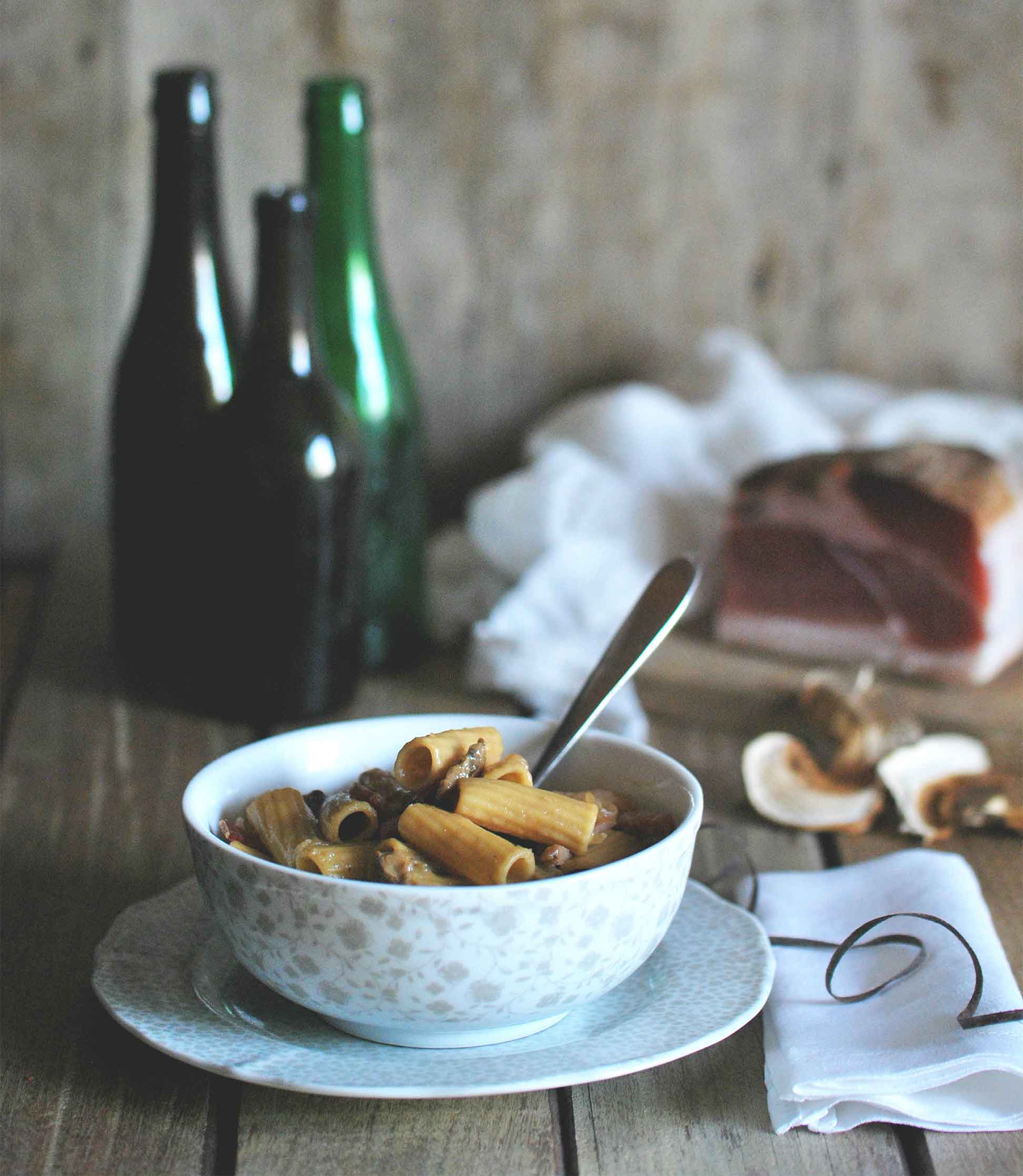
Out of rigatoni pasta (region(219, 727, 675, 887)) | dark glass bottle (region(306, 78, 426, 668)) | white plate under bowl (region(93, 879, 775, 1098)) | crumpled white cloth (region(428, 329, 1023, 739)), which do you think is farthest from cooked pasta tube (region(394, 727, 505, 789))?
dark glass bottle (region(306, 78, 426, 668))

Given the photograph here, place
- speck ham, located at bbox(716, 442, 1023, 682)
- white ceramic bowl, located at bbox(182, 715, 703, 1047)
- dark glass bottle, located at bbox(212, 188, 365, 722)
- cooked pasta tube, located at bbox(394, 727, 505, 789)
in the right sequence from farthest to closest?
speck ham, located at bbox(716, 442, 1023, 682) → dark glass bottle, located at bbox(212, 188, 365, 722) → cooked pasta tube, located at bbox(394, 727, 505, 789) → white ceramic bowl, located at bbox(182, 715, 703, 1047)

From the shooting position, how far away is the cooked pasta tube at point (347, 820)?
646 millimetres

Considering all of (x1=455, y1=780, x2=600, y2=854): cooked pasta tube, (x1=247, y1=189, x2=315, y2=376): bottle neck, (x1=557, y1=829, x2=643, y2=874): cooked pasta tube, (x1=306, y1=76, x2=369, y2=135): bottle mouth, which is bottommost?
(x1=557, y1=829, x2=643, y2=874): cooked pasta tube

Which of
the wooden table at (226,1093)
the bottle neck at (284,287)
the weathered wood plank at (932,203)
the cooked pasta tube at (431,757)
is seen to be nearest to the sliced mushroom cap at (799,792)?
the wooden table at (226,1093)

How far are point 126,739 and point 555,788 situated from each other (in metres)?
0.47

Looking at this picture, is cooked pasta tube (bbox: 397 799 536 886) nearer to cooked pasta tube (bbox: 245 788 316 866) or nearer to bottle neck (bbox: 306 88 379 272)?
cooked pasta tube (bbox: 245 788 316 866)

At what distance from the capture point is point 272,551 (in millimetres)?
1076

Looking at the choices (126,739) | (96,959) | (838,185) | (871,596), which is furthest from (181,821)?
(838,185)

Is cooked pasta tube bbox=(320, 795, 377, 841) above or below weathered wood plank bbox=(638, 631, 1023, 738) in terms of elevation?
above

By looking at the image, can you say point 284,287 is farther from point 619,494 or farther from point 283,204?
point 619,494

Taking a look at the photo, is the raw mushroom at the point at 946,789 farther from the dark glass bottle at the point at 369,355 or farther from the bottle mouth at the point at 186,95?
the bottle mouth at the point at 186,95

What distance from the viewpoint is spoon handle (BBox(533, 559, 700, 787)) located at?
763mm

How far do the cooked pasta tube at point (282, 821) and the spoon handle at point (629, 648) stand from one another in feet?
0.46

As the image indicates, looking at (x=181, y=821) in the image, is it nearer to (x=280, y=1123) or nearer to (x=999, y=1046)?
(x=280, y=1123)
